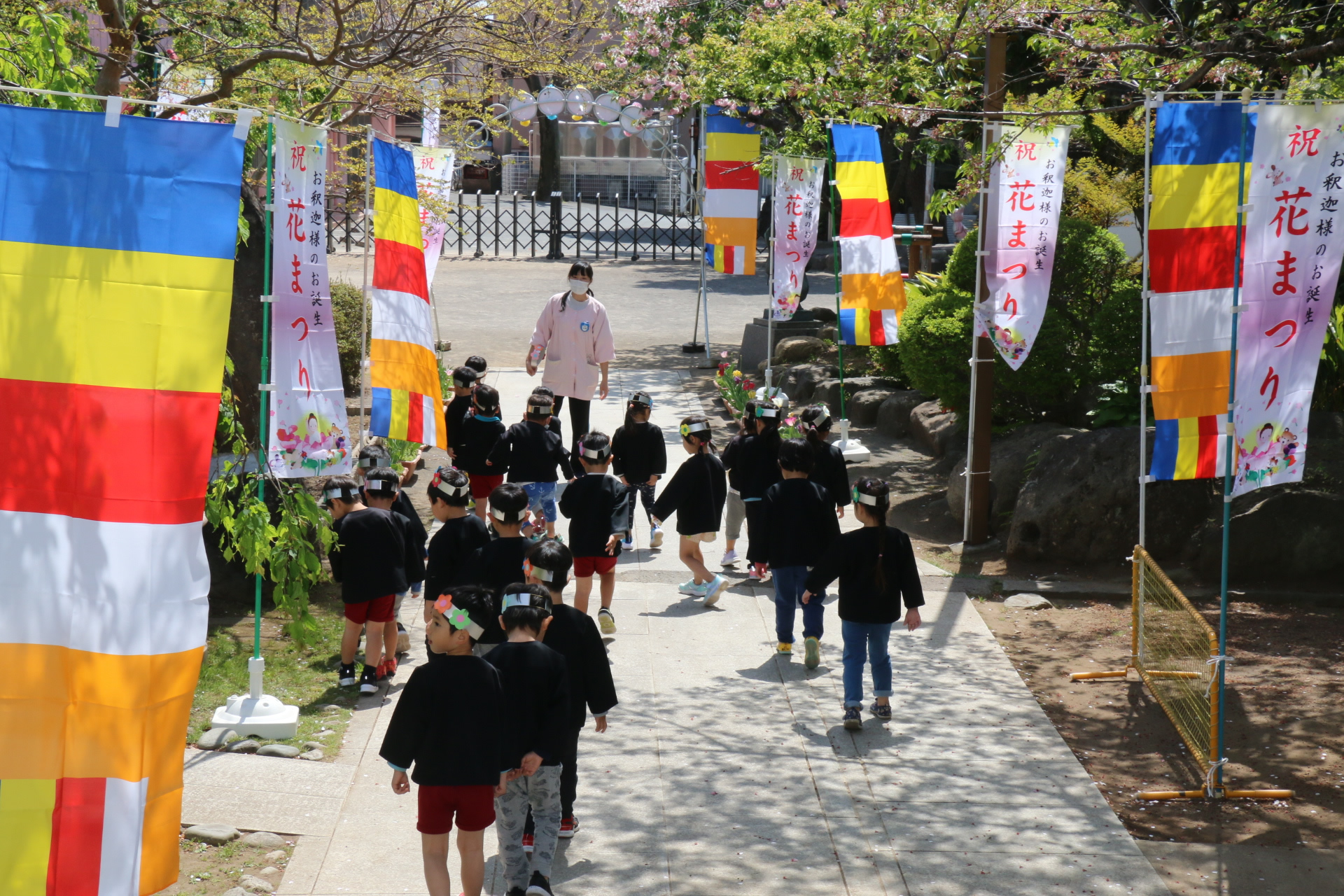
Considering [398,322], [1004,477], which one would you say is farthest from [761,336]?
[398,322]

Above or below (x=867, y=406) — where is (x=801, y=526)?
below

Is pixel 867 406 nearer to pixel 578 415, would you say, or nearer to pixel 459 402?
pixel 578 415

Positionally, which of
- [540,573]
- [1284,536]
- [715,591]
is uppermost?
[540,573]

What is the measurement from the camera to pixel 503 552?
20.8ft

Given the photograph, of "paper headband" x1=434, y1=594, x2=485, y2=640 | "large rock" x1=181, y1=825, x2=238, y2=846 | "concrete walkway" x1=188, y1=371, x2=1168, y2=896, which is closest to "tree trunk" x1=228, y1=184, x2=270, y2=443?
"concrete walkway" x1=188, y1=371, x2=1168, y2=896

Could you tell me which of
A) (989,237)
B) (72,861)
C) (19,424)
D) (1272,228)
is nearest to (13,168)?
(19,424)

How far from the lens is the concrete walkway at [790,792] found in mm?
5465

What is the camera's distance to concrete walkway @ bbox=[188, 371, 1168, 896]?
546 cm

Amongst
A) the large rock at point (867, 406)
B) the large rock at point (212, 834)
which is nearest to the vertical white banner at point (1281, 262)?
the large rock at point (212, 834)

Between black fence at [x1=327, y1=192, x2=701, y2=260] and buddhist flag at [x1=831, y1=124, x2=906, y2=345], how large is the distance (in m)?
16.7

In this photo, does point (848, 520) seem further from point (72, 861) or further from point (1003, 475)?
point (72, 861)

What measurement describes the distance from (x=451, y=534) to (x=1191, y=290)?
4.07 meters

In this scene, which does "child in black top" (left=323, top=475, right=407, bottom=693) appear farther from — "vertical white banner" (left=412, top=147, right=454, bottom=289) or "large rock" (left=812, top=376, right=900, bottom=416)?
"large rock" (left=812, top=376, right=900, bottom=416)

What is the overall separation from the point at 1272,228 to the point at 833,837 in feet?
11.9
